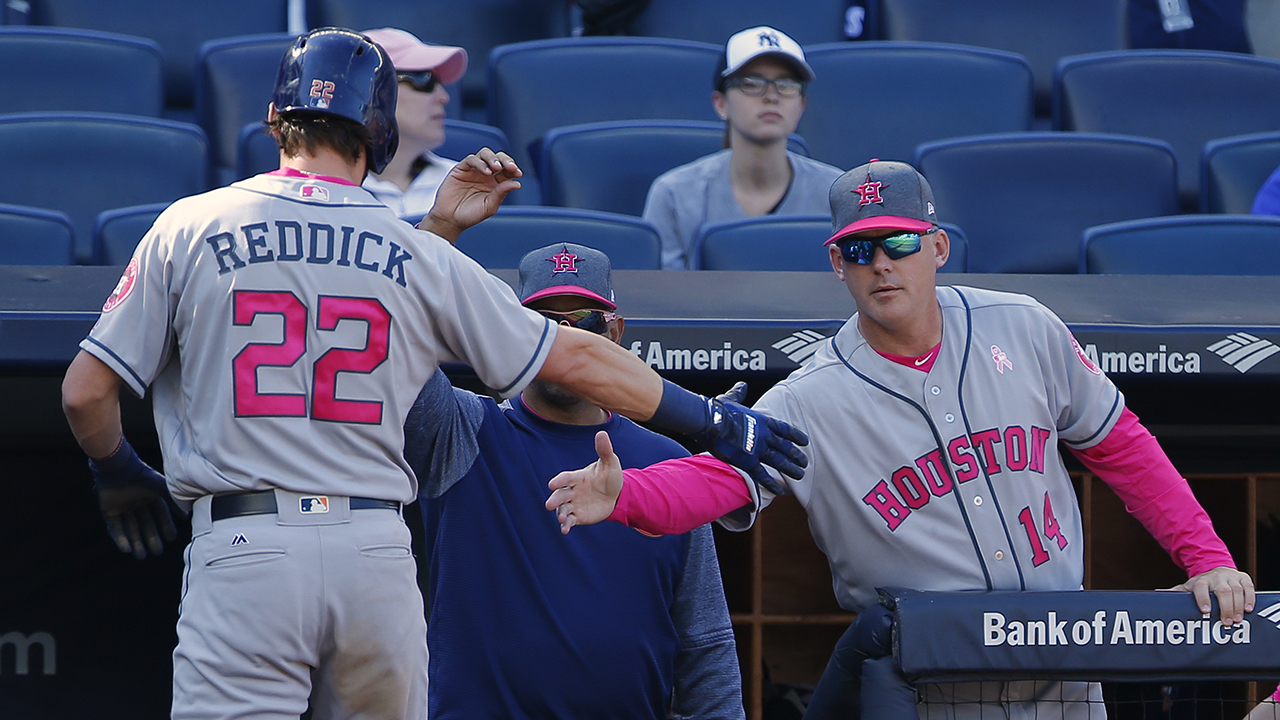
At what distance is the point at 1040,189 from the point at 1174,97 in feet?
3.39

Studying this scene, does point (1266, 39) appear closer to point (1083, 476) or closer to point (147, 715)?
point (1083, 476)

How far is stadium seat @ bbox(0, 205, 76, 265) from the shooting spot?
3318mm

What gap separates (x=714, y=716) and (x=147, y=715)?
53.2 inches

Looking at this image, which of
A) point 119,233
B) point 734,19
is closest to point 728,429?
point 119,233

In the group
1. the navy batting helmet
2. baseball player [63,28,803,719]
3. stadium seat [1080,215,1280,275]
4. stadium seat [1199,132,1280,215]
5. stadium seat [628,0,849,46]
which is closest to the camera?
baseball player [63,28,803,719]

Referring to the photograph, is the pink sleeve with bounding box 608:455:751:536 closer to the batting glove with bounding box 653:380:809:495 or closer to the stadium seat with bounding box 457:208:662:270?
the batting glove with bounding box 653:380:809:495

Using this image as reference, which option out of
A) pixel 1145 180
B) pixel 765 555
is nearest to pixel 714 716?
pixel 765 555

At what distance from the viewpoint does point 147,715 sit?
10.1ft

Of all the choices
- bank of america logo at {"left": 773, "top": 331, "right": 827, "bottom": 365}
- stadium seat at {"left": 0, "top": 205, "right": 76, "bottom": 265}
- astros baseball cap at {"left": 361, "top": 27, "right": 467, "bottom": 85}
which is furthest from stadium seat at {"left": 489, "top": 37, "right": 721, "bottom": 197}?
bank of america logo at {"left": 773, "top": 331, "right": 827, "bottom": 365}

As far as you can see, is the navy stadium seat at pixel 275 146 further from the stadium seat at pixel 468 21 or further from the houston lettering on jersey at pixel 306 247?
the houston lettering on jersey at pixel 306 247

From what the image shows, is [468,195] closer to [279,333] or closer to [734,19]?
[279,333]

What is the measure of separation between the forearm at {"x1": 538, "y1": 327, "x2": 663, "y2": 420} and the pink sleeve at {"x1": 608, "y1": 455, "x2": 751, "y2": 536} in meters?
0.11

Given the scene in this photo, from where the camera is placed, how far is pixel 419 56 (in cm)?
401

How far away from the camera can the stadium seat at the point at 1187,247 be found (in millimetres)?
3541
